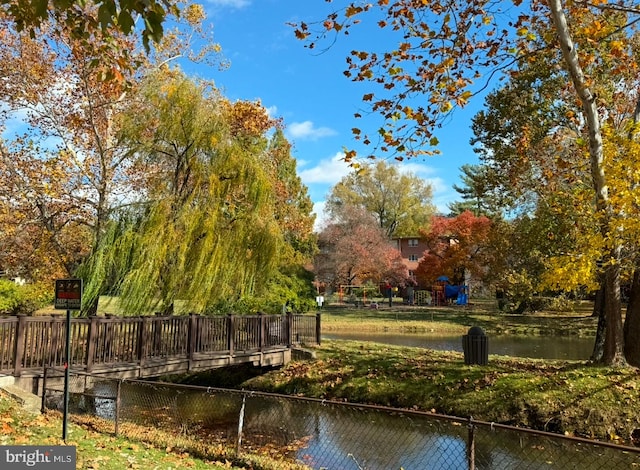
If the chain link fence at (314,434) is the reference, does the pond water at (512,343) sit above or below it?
above

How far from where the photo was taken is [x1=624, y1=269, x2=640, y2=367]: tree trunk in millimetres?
11695

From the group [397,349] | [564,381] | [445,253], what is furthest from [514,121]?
[445,253]

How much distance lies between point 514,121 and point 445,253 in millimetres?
24132

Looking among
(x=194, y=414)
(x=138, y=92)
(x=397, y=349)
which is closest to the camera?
(x=194, y=414)

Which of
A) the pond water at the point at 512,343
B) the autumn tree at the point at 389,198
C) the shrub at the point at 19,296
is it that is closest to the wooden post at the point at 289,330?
the pond water at the point at 512,343

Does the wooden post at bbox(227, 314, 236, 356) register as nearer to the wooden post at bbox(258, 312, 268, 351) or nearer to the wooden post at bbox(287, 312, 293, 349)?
the wooden post at bbox(258, 312, 268, 351)

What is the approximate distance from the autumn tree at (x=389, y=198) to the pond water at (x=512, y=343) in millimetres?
32897

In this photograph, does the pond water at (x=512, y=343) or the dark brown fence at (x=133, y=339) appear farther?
the pond water at (x=512, y=343)

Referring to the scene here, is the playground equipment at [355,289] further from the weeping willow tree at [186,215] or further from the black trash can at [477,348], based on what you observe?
the black trash can at [477,348]

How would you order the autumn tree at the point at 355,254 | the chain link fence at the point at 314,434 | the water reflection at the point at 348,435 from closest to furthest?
the chain link fence at the point at 314,434 < the water reflection at the point at 348,435 < the autumn tree at the point at 355,254

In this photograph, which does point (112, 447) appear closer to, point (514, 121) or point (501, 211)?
point (514, 121)

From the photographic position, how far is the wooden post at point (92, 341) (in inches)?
402

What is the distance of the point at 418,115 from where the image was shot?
8328 millimetres

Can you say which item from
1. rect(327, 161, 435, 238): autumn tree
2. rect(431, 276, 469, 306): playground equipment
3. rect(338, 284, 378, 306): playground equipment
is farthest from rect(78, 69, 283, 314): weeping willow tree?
rect(327, 161, 435, 238): autumn tree
